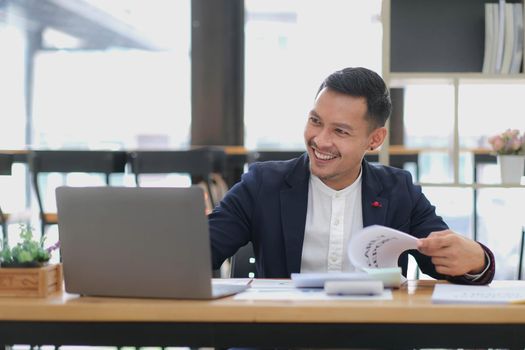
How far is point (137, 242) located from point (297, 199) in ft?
2.15

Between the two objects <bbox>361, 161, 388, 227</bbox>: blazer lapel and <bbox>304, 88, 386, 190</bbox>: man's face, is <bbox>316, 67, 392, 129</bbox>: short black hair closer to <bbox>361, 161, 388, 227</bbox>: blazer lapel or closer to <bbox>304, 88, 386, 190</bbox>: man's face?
<bbox>304, 88, 386, 190</bbox>: man's face

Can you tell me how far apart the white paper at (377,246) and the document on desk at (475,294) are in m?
0.10

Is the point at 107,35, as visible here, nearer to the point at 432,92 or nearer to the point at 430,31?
the point at 432,92

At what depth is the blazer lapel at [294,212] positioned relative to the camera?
193cm

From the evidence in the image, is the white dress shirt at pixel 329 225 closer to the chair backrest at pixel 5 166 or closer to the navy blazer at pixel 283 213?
the navy blazer at pixel 283 213

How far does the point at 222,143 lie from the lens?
283 inches

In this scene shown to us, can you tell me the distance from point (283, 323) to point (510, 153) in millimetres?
2344

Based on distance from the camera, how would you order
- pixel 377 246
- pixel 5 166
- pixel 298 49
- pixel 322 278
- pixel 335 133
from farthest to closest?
pixel 298 49, pixel 5 166, pixel 335 133, pixel 377 246, pixel 322 278

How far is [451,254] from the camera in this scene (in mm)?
1614

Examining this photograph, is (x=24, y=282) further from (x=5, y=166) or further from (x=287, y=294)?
(x=5, y=166)

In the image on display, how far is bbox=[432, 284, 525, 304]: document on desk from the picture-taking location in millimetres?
1328

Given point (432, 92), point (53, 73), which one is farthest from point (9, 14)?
point (432, 92)

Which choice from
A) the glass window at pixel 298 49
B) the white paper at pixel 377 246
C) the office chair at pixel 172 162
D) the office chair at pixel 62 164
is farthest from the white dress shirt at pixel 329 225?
the glass window at pixel 298 49

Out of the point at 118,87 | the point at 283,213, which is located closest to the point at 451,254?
the point at 283,213
